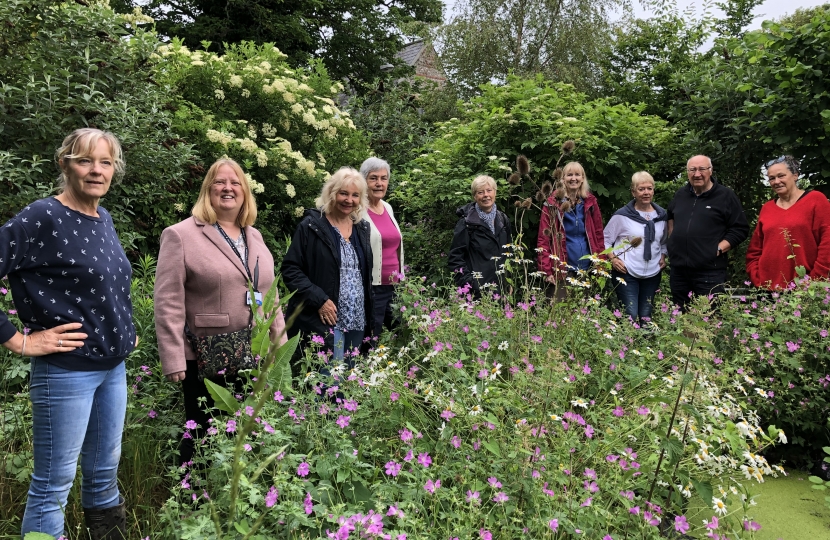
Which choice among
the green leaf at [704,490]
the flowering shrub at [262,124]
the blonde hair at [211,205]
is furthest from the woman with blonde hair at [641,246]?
the blonde hair at [211,205]

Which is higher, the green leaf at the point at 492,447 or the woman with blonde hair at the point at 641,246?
the woman with blonde hair at the point at 641,246

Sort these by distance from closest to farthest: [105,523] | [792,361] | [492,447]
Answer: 1. [492,447]
2. [105,523]
3. [792,361]

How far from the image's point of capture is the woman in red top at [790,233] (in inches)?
176

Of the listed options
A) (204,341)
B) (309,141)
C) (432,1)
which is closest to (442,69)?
(432,1)

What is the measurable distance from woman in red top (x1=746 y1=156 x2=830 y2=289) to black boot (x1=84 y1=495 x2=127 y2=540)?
14.6ft

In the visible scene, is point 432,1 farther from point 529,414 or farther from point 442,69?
point 529,414

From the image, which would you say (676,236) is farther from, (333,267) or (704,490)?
(704,490)

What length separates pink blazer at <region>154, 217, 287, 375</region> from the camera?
2688mm

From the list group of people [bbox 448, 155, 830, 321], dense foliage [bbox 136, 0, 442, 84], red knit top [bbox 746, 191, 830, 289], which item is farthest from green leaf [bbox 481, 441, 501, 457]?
dense foliage [bbox 136, 0, 442, 84]

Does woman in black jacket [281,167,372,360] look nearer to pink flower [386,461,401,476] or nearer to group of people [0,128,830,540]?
group of people [0,128,830,540]

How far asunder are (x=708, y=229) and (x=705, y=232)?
0.04 meters

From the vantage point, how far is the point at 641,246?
5.12 m

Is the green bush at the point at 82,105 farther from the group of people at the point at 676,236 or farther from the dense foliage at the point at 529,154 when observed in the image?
the dense foliage at the point at 529,154

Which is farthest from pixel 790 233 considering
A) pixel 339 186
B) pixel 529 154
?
pixel 339 186
